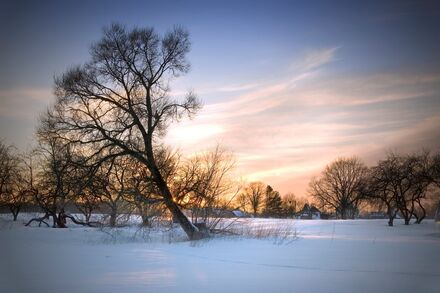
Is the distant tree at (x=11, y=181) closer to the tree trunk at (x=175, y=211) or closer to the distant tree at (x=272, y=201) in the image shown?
the tree trunk at (x=175, y=211)

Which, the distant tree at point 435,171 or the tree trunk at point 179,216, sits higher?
the distant tree at point 435,171

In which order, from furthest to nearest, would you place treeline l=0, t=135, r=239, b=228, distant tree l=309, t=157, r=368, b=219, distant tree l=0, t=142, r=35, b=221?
distant tree l=309, t=157, r=368, b=219 → distant tree l=0, t=142, r=35, b=221 → treeline l=0, t=135, r=239, b=228

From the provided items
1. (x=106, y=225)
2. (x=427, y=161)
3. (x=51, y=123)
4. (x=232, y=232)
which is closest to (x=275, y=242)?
(x=232, y=232)

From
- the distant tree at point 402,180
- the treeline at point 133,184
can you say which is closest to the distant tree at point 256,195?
the distant tree at point 402,180

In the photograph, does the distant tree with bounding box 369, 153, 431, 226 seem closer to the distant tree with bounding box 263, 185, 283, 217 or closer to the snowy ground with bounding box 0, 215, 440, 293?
the snowy ground with bounding box 0, 215, 440, 293

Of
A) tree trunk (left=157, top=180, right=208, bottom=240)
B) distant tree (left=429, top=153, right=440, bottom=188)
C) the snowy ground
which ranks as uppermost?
distant tree (left=429, top=153, right=440, bottom=188)

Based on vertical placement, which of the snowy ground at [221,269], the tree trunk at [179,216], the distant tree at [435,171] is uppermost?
the distant tree at [435,171]

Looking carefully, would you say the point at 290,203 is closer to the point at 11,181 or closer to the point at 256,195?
the point at 256,195

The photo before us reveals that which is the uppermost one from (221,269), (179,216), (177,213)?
(177,213)

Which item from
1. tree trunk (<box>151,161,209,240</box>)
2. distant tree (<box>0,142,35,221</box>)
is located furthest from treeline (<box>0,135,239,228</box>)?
distant tree (<box>0,142,35,221</box>)

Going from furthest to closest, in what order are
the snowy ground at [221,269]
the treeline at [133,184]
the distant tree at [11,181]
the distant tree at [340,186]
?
the distant tree at [340,186] → the distant tree at [11,181] → the treeline at [133,184] → the snowy ground at [221,269]

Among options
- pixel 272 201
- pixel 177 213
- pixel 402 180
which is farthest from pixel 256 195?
pixel 177 213

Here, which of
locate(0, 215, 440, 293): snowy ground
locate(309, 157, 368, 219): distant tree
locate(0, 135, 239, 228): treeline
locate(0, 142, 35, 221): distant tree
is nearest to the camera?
locate(0, 215, 440, 293): snowy ground

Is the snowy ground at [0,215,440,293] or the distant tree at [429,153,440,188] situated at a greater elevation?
the distant tree at [429,153,440,188]
